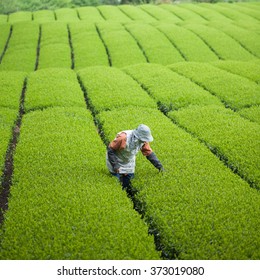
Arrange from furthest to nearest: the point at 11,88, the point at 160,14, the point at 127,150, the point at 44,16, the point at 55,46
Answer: the point at 44,16, the point at 160,14, the point at 55,46, the point at 11,88, the point at 127,150

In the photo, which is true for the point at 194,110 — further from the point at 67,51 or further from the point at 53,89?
the point at 67,51

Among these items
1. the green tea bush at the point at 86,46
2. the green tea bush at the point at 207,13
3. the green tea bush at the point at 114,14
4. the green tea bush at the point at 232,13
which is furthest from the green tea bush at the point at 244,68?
the green tea bush at the point at 114,14

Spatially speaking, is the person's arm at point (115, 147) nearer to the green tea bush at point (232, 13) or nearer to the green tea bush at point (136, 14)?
the green tea bush at point (136, 14)

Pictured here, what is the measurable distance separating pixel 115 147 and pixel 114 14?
35.0 m

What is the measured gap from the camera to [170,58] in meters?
23.2

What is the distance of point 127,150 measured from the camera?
7.07 meters

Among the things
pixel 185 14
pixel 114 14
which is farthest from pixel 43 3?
pixel 185 14

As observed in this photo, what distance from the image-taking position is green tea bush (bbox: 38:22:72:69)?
76.5 feet

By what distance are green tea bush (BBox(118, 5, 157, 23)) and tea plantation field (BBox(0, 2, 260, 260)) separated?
13.4m

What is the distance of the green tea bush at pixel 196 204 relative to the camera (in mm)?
5992

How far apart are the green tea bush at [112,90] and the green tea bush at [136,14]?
18886 millimetres

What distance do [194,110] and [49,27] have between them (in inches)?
924

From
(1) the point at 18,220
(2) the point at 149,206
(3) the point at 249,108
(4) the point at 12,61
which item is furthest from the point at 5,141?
(4) the point at 12,61

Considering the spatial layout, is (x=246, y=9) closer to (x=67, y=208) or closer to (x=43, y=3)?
(x=43, y=3)
